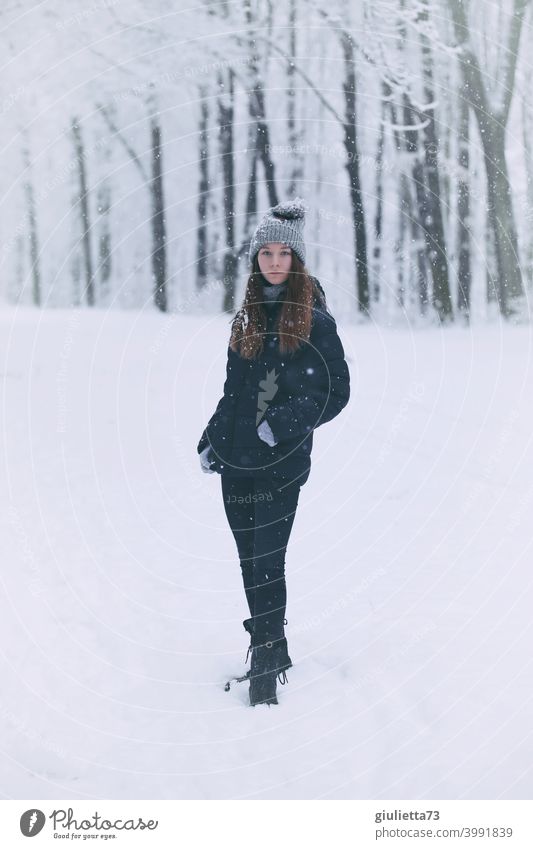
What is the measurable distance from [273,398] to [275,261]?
0.62 meters

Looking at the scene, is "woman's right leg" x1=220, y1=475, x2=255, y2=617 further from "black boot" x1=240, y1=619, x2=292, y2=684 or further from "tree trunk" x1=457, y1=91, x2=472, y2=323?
"tree trunk" x1=457, y1=91, x2=472, y2=323

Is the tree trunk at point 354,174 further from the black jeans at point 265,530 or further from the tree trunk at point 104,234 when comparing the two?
the black jeans at point 265,530

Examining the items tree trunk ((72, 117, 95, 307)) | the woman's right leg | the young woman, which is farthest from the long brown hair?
tree trunk ((72, 117, 95, 307))

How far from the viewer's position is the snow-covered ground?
144 inches

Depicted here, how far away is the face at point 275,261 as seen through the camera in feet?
13.1

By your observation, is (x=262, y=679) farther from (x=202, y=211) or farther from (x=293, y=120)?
(x=202, y=211)

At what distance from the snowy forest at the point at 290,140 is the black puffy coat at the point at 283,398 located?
887 centimetres

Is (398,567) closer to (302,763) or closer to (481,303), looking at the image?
(302,763)

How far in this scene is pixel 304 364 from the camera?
402cm

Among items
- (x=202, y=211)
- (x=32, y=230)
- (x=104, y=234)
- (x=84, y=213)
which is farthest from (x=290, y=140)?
(x=32, y=230)

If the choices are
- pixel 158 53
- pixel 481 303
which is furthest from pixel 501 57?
pixel 158 53

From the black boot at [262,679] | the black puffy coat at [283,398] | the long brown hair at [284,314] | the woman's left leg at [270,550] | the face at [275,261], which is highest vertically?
the face at [275,261]

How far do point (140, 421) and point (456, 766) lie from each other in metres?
6.76

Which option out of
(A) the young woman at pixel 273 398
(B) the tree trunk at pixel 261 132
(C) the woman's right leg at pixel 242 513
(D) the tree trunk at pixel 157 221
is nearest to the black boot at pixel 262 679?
(A) the young woman at pixel 273 398
